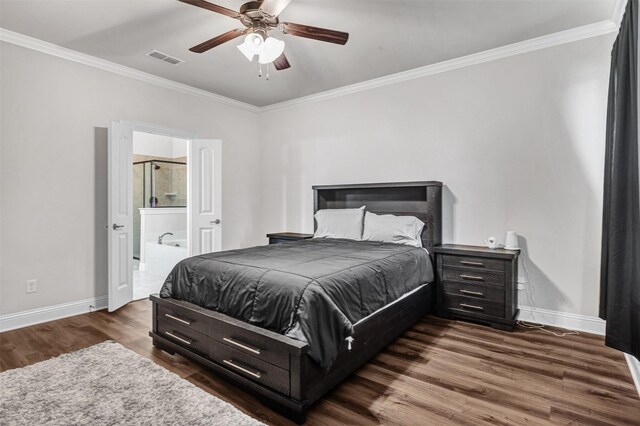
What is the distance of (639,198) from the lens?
1911mm

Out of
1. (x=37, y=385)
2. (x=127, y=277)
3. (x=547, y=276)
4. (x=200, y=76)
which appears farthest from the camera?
(x=200, y=76)

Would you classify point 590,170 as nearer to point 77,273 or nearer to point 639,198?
point 639,198

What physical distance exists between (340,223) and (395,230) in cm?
74

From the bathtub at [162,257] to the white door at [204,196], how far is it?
2.00 ft

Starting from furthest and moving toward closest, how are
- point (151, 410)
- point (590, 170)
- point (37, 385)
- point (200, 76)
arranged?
point (200, 76) < point (590, 170) < point (37, 385) < point (151, 410)

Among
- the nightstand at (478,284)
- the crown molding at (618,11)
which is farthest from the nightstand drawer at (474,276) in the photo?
the crown molding at (618,11)

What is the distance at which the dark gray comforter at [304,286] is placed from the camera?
1.95m

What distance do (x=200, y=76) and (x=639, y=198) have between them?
4.32m

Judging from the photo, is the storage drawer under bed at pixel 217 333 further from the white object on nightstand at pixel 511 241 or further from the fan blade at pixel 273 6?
the white object on nightstand at pixel 511 241

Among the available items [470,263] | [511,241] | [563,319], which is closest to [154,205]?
[470,263]

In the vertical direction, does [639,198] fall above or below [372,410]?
above

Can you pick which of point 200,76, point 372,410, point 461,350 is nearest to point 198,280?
point 372,410

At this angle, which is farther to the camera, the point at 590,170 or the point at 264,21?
the point at 590,170

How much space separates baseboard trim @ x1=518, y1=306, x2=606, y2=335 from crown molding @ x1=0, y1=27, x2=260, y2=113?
470 cm
